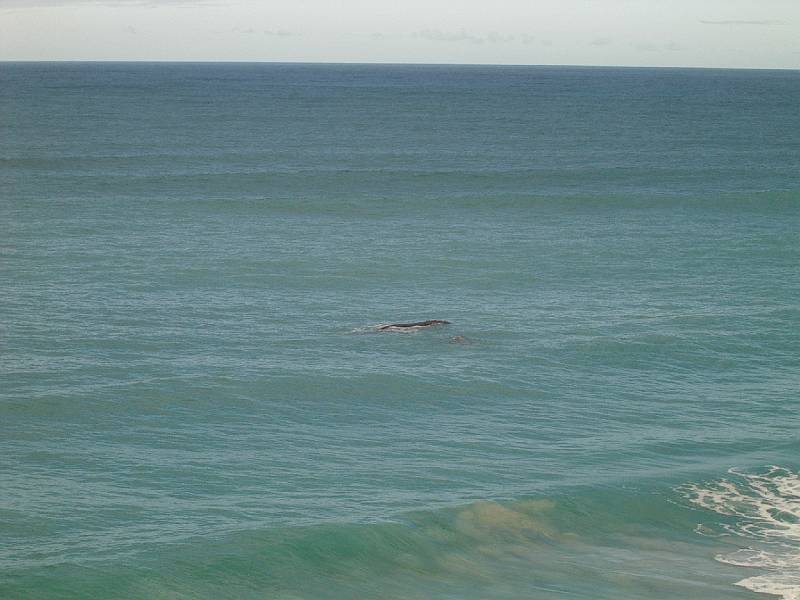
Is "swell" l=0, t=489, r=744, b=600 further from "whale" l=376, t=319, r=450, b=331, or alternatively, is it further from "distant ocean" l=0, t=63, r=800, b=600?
"whale" l=376, t=319, r=450, b=331

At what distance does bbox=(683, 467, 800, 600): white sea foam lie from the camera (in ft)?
82.0

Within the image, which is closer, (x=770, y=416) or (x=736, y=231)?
(x=770, y=416)

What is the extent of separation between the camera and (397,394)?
125 feet

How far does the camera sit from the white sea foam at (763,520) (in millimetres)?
24984

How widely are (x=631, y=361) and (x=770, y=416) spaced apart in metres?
6.73

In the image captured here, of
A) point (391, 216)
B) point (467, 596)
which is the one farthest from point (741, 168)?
point (467, 596)

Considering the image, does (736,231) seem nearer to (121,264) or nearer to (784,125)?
(121,264)

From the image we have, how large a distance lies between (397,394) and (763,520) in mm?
13698

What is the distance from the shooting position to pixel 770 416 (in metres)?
36.3

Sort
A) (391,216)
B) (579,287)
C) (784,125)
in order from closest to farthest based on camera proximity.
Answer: (579,287), (391,216), (784,125)

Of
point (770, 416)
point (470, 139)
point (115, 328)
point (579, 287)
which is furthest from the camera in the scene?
point (470, 139)

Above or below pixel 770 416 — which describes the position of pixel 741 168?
above

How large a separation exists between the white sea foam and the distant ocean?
88mm

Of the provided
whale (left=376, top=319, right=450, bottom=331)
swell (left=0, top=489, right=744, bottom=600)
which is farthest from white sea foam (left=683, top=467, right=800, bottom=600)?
whale (left=376, top=319, right=450, bottom=331)
